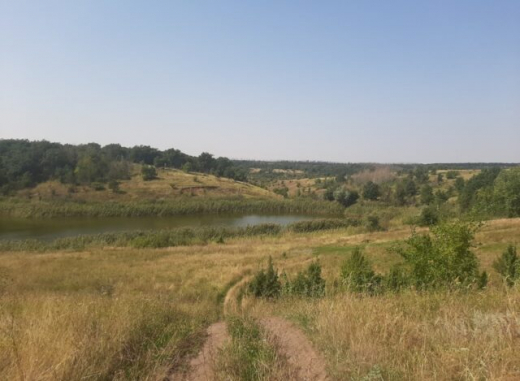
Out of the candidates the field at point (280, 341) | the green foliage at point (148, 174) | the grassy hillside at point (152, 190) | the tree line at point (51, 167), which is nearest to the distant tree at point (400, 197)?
the grassy hillside at point (152, 190)

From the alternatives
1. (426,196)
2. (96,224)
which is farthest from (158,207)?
(426,196)

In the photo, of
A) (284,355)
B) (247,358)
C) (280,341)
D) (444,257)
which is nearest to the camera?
(247,358)

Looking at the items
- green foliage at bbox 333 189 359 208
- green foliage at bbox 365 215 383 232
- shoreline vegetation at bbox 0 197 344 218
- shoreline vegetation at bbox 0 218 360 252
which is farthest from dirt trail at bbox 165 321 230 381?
green foliage at bbox 333 189 359 208

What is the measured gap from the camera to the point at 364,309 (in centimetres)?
479

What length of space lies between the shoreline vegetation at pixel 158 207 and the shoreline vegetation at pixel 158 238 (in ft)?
89.6

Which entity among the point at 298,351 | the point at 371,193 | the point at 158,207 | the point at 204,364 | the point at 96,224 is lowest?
the point at 96,224

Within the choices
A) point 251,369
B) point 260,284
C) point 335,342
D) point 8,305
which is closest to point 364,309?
point 335,342

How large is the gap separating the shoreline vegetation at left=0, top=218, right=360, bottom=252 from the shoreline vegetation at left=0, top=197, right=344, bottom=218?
2732 cm

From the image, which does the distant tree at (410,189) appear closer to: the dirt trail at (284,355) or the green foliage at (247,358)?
the dirt trail at (284,355)

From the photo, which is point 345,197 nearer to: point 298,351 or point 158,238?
point 158,238

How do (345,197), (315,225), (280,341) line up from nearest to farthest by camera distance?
(280,341) → (315,225) → (345,197)

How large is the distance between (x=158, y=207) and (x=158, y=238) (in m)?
37.8

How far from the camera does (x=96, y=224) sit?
64938mm

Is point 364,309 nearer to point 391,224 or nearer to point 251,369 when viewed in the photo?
point 251,369
